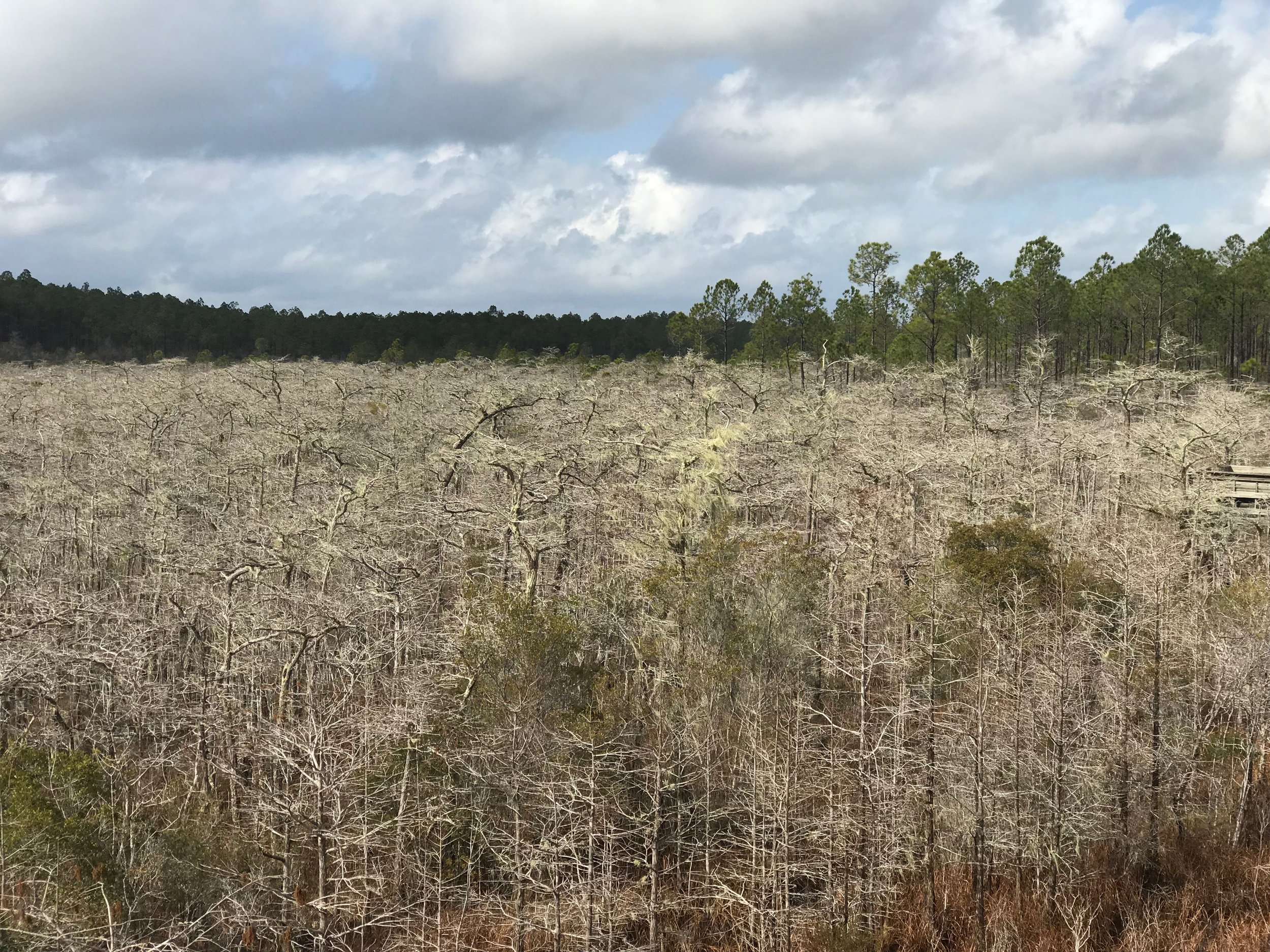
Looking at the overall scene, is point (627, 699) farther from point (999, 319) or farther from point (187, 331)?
point (187, 331)

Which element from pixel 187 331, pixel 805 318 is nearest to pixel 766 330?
pixel 805 318

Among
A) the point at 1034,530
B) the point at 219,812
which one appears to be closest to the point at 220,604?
the point at 219,812

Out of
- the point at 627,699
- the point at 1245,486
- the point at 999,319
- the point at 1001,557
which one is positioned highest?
the point at 999,319

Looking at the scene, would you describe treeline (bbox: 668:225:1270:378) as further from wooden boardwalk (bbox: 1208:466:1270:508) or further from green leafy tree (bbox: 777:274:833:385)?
wooden boardwalk (bbox: 1208:466:1270:508)

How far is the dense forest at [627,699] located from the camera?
1728 centimetres

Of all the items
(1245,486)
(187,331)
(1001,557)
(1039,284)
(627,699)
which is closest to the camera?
(627,699)

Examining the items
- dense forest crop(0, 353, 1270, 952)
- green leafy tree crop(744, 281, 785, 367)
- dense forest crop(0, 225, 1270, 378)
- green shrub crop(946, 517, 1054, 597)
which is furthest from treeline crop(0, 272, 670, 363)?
green shrub crop(946, 517, 1054, 597)

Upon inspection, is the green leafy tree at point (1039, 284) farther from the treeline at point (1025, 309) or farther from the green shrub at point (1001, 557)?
the green shrub at point (1001, 557)

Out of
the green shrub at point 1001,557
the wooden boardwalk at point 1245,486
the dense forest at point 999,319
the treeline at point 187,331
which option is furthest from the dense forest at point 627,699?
the treeline at point 187,331

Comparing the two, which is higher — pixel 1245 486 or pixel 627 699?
pixel 1245 486

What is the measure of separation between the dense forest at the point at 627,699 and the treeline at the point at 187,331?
57234mm

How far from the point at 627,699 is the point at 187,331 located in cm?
9068

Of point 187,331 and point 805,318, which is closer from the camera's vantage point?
point 805,318

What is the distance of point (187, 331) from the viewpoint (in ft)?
318
